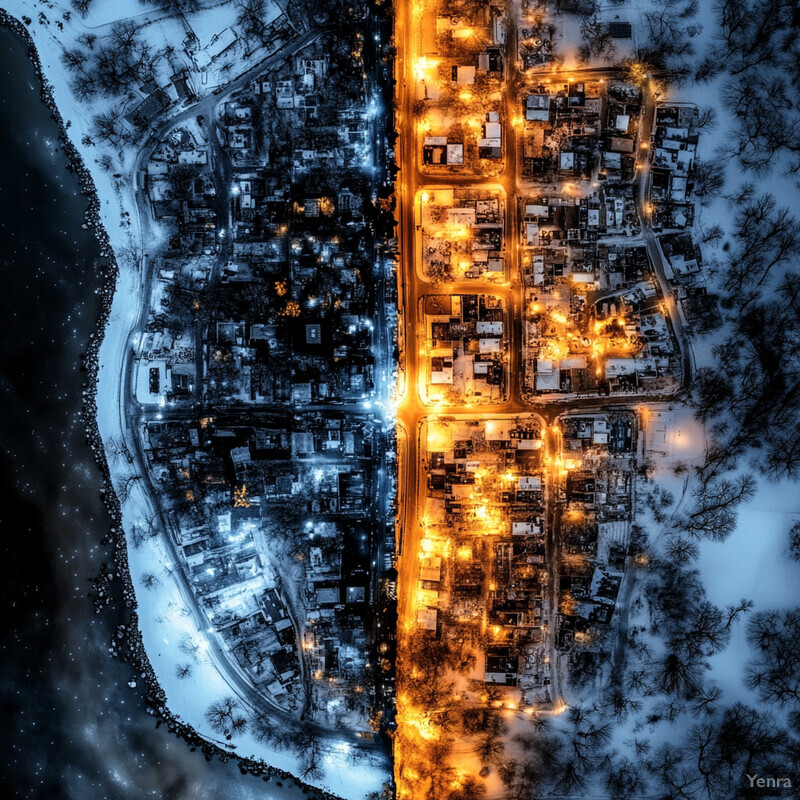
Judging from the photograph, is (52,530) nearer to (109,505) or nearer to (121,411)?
(109,505)

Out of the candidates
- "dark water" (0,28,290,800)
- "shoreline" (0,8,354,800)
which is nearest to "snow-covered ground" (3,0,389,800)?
"shoreline" (0,8,354,800)

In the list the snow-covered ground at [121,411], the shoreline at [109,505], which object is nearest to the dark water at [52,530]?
the shoreline at [109,505]

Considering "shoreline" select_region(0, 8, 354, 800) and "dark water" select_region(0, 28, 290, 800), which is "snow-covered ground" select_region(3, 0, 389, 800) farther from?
"dark water" select_region(0, 28, 290, 800)

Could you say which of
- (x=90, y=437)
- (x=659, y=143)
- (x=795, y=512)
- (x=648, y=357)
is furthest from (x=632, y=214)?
(x=90, y=437)

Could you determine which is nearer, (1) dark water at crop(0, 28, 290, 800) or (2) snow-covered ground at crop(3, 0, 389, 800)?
(2) snow-covered ground at crop(3, 0, 389, 800)

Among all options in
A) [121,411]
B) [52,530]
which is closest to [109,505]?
[52,530]

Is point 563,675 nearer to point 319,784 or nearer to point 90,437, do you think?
point 319,784

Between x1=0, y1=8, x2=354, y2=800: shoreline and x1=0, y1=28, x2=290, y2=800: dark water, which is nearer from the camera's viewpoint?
x1=0, y1=8, x2=354, y2=800: shoreline

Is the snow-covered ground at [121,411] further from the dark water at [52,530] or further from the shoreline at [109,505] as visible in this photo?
the dark water at [52,530]
